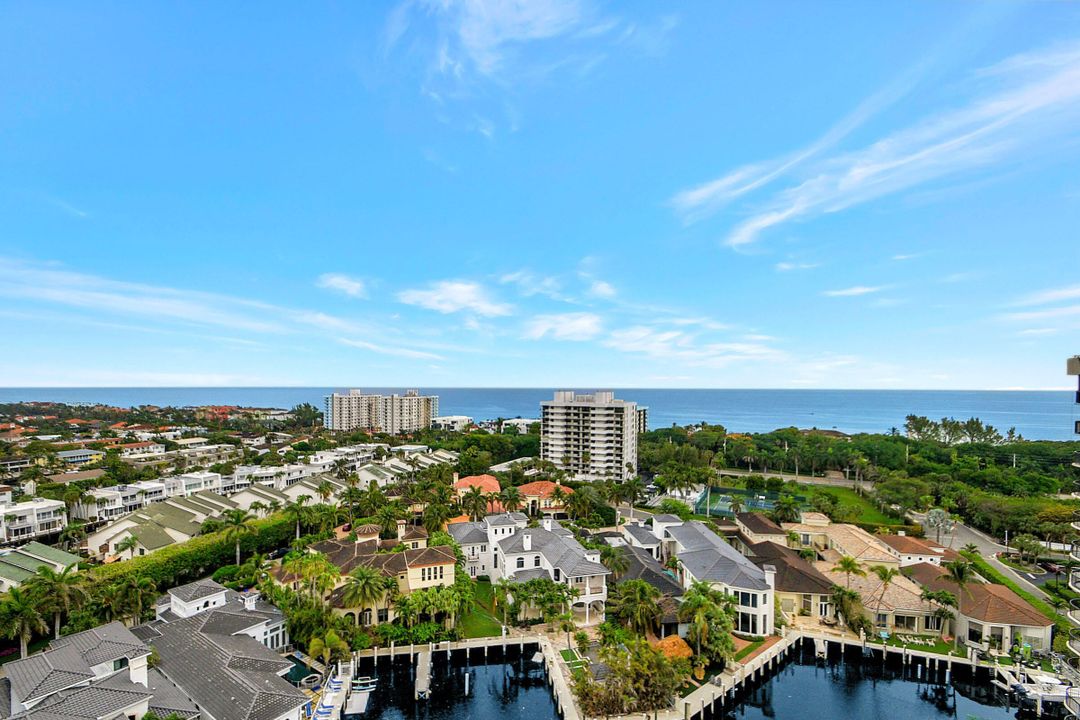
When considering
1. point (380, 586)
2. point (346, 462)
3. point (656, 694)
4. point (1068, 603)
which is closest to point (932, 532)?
point (1068, 603)

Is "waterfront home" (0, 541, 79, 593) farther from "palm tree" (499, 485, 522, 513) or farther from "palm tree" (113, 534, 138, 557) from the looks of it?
"palm tree" (499, 485, 522, 513)

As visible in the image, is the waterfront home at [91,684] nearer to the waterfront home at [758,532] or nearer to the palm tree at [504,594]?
the palm tree at [504,594]

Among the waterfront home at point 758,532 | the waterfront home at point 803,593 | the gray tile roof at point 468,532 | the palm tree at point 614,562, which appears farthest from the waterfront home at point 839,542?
the gray tile roof at point 468,532

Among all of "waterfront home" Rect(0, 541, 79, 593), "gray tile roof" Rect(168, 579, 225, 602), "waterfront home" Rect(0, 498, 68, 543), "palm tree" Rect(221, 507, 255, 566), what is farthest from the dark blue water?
"waterfront home" Rect(0, 498, 68, 543)

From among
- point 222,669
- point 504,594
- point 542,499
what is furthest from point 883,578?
point 222,669

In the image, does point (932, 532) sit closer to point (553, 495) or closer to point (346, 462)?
point (553, 495)

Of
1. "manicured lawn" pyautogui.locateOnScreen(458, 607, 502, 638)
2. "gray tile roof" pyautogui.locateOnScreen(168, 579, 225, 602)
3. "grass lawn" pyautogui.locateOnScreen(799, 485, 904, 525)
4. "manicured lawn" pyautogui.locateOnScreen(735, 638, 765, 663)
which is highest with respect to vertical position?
"gray tile roof" pyautogui.locateOnScreen(168, 579, 225, 602)
